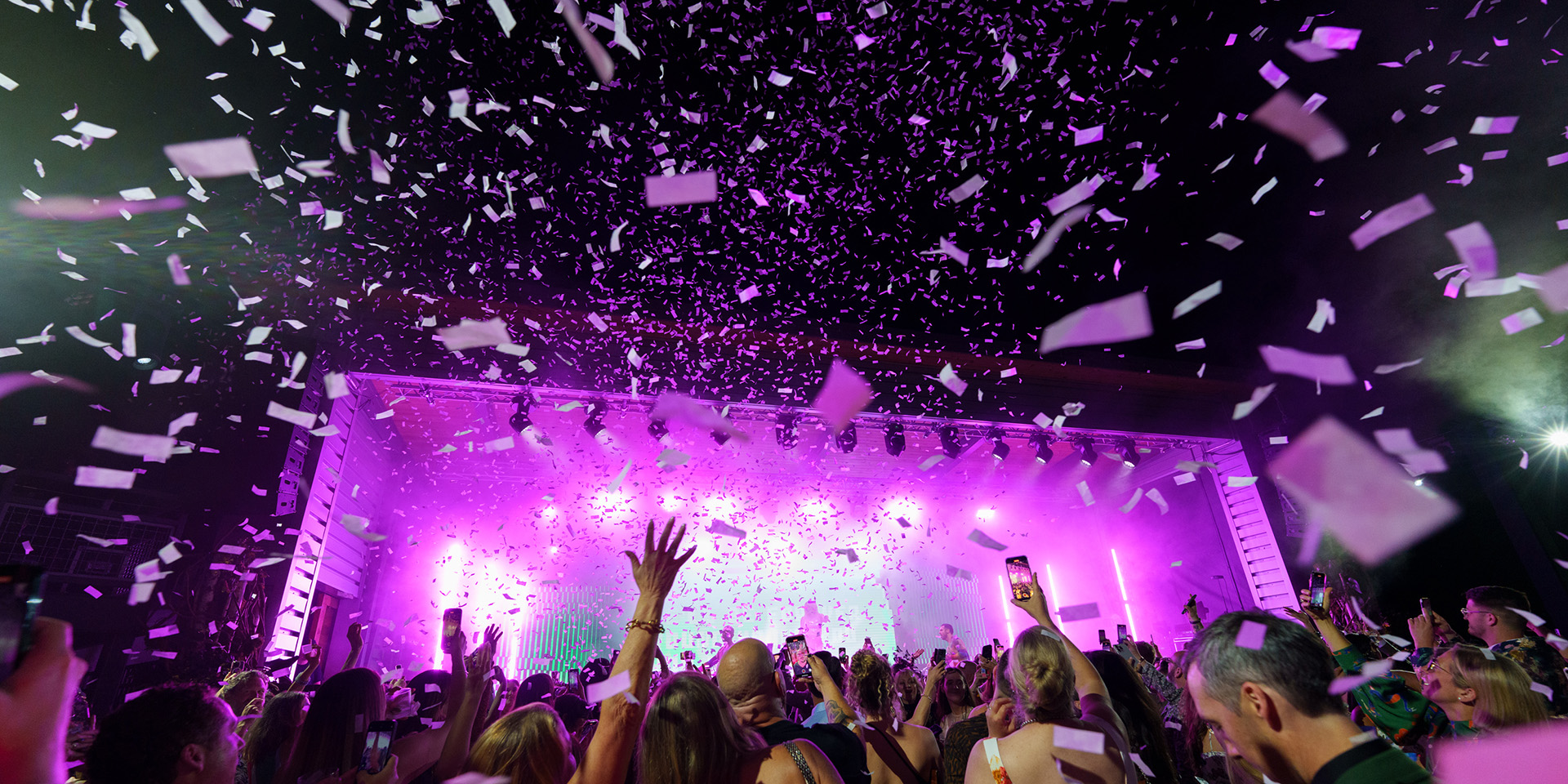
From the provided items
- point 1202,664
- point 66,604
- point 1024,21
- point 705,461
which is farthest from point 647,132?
point 705,461

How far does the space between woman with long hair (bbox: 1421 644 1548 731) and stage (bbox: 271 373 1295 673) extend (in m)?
6.87

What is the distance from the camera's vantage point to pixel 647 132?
567 centimetres

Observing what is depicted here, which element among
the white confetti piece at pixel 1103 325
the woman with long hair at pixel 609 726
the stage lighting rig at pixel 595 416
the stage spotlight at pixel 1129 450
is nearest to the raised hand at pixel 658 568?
the woman with long hair at pixel 609 726

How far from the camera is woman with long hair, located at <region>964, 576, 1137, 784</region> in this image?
1.94 metres

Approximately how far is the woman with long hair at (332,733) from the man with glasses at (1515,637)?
16.2 feet

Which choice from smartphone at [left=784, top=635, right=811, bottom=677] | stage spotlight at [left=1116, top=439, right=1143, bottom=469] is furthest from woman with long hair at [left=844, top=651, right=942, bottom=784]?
stage spotlight at [left=1116, top=439, right=1143, bottom=469]

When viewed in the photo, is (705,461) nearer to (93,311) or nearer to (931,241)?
(931,241)

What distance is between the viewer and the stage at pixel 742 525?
31.9 feet

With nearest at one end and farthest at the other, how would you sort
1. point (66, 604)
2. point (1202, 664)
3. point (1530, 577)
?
point (1202, 664)
point (66, 604)
point (1530, 577)

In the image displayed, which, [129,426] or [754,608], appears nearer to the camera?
[129,426]

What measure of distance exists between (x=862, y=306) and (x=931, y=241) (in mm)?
1484

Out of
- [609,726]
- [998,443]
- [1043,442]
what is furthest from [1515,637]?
[1043,442]

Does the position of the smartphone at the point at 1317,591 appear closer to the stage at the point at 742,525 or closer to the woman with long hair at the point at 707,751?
the woman with long hair at the point at 707,751

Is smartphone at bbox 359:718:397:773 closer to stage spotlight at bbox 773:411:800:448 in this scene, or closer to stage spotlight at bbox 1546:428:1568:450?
stage spotlight at bbox 773:411:800:448
